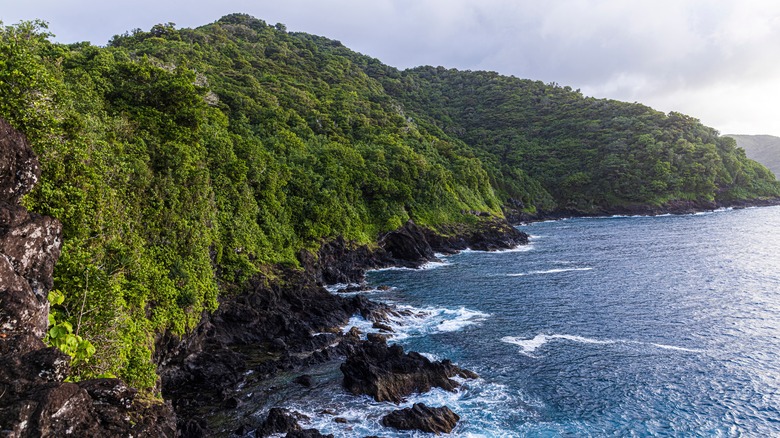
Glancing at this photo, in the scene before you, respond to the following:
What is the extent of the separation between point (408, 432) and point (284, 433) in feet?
23.6

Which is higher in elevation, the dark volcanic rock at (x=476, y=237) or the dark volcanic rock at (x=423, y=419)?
the dark volcanic rock at (x=476, y=237)

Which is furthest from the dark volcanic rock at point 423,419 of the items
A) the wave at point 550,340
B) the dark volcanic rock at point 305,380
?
the wave at point 550,340

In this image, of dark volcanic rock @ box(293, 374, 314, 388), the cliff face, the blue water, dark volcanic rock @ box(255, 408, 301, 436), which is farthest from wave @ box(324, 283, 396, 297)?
the cliff face

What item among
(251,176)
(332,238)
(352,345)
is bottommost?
(352,345)

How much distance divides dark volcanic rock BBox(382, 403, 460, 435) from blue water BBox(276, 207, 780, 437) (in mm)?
683

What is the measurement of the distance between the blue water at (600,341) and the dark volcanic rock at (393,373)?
86 cm

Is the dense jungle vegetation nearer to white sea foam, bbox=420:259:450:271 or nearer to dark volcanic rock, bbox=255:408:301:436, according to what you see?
dark volcanic rock, bbox=255:408:301:436

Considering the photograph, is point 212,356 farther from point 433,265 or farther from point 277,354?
point 433,265

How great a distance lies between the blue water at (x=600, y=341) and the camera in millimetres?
25062

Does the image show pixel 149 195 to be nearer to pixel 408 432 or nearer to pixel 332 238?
pixel 408 432

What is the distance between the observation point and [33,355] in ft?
41.2

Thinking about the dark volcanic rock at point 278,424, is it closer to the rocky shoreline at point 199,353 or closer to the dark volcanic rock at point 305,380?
the rocky shoreline at point 199,353

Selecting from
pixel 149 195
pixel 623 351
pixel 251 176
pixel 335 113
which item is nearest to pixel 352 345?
pixel 149 195

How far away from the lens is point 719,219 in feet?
358
